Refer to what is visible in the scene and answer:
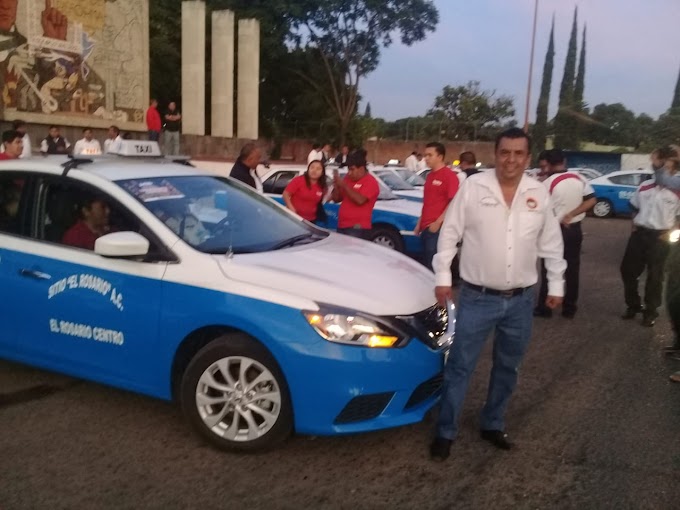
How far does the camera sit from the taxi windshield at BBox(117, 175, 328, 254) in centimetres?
444

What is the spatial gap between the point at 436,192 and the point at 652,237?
7.72ft

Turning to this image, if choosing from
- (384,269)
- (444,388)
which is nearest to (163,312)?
(384,269)

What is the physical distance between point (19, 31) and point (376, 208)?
14506 mm

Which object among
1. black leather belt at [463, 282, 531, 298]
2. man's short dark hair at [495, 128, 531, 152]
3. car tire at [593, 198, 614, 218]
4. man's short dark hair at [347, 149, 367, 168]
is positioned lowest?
car tire at [593, 198, 614, 218]

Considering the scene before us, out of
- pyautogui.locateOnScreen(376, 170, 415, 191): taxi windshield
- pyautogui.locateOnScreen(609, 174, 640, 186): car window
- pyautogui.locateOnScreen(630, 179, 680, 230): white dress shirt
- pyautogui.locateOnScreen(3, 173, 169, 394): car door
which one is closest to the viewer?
pyautogui.locateOnScreen(3, 173, 169, 394): car door

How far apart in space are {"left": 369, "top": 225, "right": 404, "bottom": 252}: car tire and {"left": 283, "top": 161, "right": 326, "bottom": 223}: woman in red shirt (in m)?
3.05

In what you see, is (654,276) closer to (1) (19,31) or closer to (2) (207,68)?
(1) (19,31)

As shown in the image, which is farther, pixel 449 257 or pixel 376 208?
pixel 376 208

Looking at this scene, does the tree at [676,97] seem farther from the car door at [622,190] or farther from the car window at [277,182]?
the car window at [277,182]

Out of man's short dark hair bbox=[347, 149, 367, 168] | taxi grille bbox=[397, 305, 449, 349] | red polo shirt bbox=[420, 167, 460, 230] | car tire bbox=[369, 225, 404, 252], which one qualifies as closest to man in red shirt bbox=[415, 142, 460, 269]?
red polo shirt bbox=[420, 167, 460, 230]

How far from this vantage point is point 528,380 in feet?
18.2

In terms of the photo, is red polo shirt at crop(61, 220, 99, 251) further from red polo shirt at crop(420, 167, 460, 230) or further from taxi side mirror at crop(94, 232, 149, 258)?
red polo shirt at crop(420, 167, 460, 230)

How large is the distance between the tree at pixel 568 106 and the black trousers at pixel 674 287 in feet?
160

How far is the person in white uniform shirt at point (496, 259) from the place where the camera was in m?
3.87
